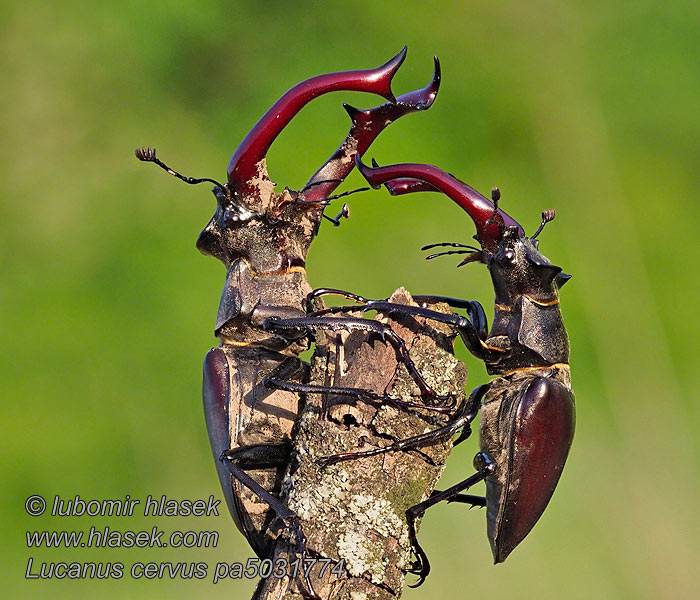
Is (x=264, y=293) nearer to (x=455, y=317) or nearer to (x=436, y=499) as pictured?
(x=455, y=317)

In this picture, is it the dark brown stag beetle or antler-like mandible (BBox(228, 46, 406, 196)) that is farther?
antler-like mandible (BBox(228, 46, 406, 196))

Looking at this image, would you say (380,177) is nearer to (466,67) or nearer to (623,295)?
(623,295)

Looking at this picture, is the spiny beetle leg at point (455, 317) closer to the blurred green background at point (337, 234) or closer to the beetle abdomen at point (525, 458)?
the beetle abdomen at point (525, 458)

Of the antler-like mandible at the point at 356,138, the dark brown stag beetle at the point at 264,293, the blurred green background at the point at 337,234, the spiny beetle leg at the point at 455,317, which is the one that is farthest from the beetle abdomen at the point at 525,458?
the blurred green background at the point at 337,234

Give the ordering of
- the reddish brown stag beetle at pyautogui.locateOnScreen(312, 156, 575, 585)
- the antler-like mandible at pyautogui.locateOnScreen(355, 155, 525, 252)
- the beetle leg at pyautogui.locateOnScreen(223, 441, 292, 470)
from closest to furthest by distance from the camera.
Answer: the reddish brown stag beetle at pyautogui.locateOnScreen(312, 156, 575, 585), the beetle leg at pyautogui.locateOnScreen(223, 441, 292, 470), the antler-like mandible at pyautogui.locateOnScreen(355, 155, 525, 252)

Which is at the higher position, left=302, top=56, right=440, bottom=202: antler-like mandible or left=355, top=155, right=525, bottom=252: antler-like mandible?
left=302, top=56, right=440, bottom=202: antler-like mandible

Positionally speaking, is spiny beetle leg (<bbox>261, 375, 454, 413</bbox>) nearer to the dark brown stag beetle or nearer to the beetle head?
the dark brown stag beetle

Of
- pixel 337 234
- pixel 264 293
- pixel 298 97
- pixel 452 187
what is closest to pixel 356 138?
pixel 298 97

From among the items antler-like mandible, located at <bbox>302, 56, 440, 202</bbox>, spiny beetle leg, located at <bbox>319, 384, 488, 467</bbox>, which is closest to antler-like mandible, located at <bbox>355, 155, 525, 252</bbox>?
→ antler-like mandible, located at <bbox>302, 56, 440, 202</bbox>
